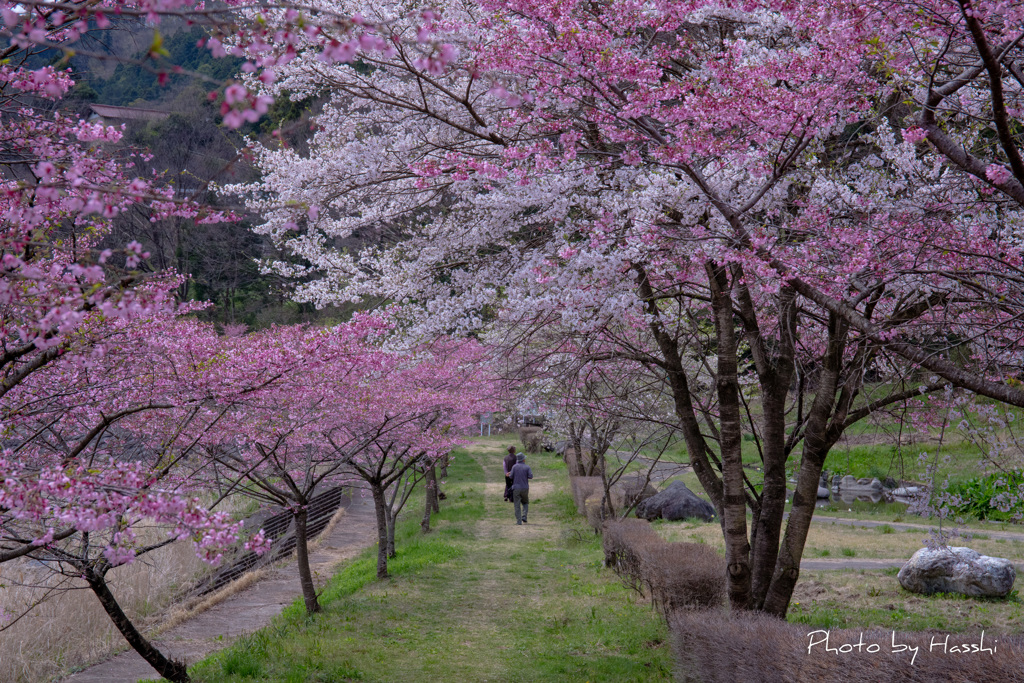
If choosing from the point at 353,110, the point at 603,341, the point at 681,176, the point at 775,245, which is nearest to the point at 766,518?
the point at 603,341

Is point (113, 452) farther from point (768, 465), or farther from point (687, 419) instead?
point (768, 465)

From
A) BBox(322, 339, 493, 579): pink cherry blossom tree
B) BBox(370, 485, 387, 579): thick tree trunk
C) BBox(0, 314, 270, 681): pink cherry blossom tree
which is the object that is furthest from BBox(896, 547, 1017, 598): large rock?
BBox(0, 314, 270, 681): pink cherry blossom tree

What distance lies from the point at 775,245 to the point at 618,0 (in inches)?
89.3

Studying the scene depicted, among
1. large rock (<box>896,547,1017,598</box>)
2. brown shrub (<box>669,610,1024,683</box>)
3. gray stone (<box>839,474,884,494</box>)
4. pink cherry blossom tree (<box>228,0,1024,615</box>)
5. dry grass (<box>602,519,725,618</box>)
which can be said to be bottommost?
gray stone (<box>839,474,884,494</box>)

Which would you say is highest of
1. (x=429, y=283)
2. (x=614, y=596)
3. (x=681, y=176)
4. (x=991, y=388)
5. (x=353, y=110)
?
(x=353, y=110)

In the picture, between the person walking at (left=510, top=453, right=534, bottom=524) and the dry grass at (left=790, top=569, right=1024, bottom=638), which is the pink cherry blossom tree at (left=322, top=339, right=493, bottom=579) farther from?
the dry grass at (left=790, top=569, right=1024, bottom=638)

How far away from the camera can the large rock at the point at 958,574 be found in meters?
8.92

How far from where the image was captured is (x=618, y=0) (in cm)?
551

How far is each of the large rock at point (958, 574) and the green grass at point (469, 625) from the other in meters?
3.75

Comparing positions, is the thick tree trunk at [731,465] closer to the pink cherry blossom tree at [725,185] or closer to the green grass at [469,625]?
the pink cherry blossom tree at [725,185]

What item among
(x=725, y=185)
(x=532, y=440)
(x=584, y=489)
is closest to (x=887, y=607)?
(x=725, y=185)

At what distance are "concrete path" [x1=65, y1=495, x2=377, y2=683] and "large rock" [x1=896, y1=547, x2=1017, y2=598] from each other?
29.8 ft

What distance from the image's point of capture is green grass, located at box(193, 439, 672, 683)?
23.4 ft

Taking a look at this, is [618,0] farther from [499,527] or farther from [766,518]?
[499,527]
